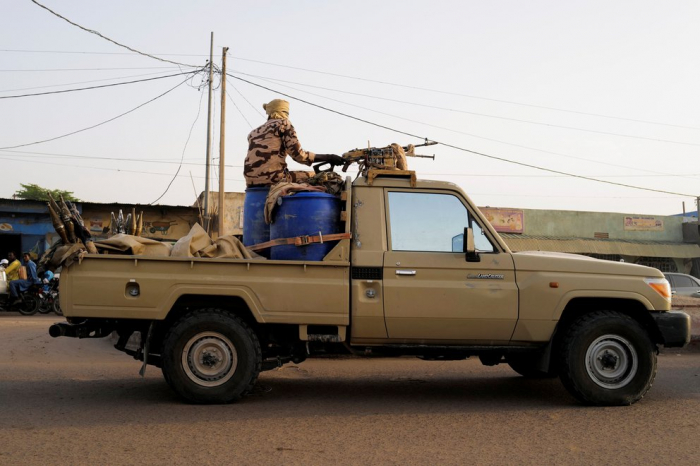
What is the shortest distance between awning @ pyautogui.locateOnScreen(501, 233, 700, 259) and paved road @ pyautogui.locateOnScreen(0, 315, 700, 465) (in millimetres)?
22997

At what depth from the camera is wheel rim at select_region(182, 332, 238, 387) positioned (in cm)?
590

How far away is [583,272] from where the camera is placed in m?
6.16

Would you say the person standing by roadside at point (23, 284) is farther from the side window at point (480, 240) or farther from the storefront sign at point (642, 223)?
the storefront sign at point (642, 223)

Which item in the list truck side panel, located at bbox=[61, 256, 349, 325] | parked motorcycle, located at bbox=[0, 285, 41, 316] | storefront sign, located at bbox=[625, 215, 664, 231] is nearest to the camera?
truck side panel, located at bbox=[61, 256, 349, 325]

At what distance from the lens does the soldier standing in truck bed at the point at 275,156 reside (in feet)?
22.6

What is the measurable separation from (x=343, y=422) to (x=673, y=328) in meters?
3.22

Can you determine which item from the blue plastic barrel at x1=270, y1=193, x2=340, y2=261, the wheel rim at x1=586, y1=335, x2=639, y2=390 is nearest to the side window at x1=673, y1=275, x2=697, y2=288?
the wheel rim at x1=586, y1=335, x2=639, y2=390

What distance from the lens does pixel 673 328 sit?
614cm

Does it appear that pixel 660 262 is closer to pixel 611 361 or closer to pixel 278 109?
pixel 611 361

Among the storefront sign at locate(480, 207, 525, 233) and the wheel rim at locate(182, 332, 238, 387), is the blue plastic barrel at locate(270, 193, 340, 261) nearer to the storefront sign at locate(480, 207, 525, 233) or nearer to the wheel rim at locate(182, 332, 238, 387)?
the wheel rim at locate(182, 332, 238, 387)

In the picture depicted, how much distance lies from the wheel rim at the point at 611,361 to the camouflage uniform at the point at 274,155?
3.31m

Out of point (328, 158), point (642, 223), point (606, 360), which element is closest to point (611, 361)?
point (606, 360)

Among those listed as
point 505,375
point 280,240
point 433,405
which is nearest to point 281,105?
point 280,240

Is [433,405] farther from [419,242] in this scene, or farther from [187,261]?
[187,261]
